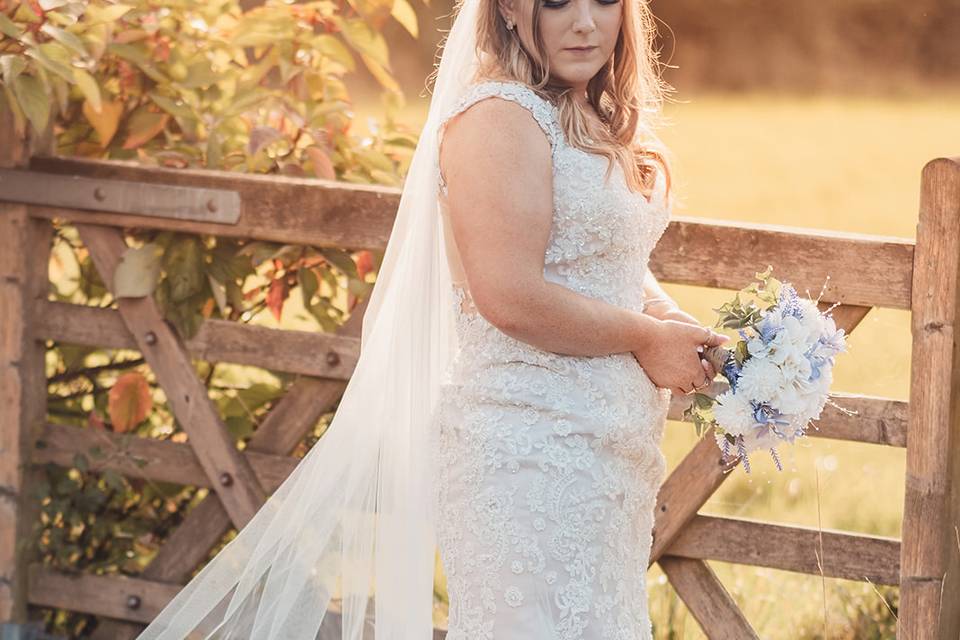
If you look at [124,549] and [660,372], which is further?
[124,549]

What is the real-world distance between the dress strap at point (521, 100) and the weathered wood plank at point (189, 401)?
4.66 feet

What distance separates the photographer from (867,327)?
6953mm

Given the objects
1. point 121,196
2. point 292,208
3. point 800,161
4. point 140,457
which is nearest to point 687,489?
point 292,208

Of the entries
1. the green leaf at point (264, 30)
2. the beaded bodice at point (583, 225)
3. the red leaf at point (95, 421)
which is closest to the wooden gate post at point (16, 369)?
the red leaf at point (95, 421)

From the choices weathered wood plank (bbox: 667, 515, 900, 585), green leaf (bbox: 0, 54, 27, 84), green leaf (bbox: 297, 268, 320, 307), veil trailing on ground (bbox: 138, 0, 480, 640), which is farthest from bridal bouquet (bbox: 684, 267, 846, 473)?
green leaf (bbox: 0, 54, 27, 84)

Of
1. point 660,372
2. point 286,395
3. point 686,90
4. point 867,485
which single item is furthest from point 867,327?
point 686,90

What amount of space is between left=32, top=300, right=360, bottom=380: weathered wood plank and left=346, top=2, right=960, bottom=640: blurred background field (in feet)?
2.32

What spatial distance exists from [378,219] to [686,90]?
19.0 metres

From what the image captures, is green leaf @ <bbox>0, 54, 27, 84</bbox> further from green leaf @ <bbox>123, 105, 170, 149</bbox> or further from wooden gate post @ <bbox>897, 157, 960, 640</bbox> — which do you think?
wooden gate post @ <bbox>897, 157, 960, 640</bbox>

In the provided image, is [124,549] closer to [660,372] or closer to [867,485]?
[660,372]

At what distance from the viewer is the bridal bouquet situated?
2.21m

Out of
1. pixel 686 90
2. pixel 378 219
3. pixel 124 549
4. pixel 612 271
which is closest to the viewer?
pixel 612 271

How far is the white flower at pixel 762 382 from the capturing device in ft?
7.20

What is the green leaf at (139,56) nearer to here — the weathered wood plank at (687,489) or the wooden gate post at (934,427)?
the weathered wood plank at (687,489)
